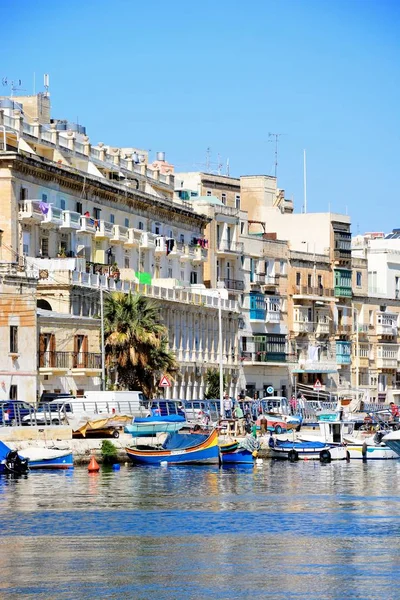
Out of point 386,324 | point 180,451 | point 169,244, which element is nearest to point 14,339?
point 180,451

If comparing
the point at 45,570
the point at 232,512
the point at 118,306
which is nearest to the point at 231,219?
the point at 118,306

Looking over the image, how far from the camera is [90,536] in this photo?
4719cm

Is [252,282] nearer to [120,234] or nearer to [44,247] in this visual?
[120,234]

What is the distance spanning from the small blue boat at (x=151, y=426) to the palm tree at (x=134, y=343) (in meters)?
11.2

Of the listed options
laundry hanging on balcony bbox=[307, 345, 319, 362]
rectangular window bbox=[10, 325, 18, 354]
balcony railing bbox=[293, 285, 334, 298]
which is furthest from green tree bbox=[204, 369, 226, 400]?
rectangular window bbox=[10, 325, 18, 354]

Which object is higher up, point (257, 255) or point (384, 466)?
point (257, 255)

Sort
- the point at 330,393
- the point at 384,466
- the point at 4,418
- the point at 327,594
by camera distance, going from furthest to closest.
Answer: the point at 330,393, the point at 384,466, the point at 4,418, the point at 327,594

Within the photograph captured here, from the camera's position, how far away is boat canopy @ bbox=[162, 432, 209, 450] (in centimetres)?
7662

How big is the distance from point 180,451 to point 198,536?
28701 mm

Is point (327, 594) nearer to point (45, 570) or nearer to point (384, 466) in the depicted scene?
point (45, 570)

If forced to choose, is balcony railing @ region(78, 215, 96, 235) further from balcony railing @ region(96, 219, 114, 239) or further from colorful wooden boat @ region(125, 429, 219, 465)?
colorful wooden boat @ region(125, 429, 219, 465)

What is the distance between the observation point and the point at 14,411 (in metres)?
75.9

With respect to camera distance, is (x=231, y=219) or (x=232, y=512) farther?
(x=231, y=219)

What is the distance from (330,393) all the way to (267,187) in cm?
2036
